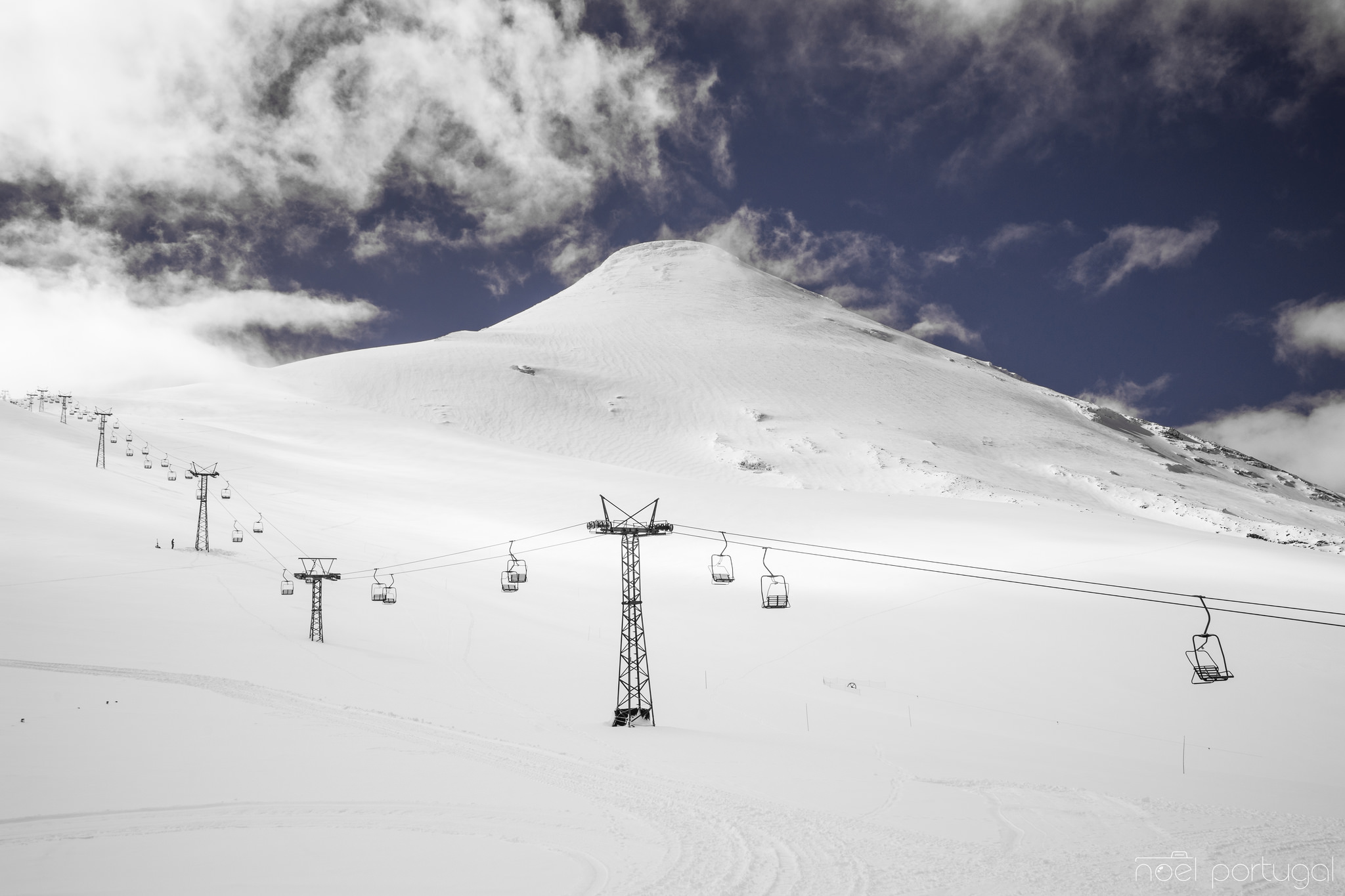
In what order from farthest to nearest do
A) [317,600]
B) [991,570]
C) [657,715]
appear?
1. [991,570]
2. [317,600]
3. [657,715]

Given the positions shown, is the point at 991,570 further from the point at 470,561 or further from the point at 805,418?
the point at 805,418

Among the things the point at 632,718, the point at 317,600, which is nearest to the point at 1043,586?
the point at 632,718

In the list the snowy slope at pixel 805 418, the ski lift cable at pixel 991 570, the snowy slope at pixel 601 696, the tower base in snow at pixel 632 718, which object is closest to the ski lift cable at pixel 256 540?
the snowy slope at pixel 601 696

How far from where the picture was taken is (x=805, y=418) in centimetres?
9681

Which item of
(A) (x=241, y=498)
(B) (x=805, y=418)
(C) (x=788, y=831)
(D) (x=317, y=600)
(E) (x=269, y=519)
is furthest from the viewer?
(B) (x=805, y=418)

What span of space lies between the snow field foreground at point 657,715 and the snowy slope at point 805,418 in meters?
35.9

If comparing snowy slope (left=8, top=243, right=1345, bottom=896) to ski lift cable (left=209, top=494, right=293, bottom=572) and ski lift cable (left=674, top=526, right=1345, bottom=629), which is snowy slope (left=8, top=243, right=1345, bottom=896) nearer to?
ski lift cable (left=209, top=494, right=293, bottom=572)

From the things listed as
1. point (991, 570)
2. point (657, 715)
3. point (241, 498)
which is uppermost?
point (241, 498)

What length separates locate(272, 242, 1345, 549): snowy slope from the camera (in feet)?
258

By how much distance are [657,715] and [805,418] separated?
3059 inches

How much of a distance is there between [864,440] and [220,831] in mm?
81602

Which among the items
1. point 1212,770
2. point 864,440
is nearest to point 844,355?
point 864,440

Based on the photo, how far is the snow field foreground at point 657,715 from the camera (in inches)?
476

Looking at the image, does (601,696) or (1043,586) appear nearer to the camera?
(601,696)
